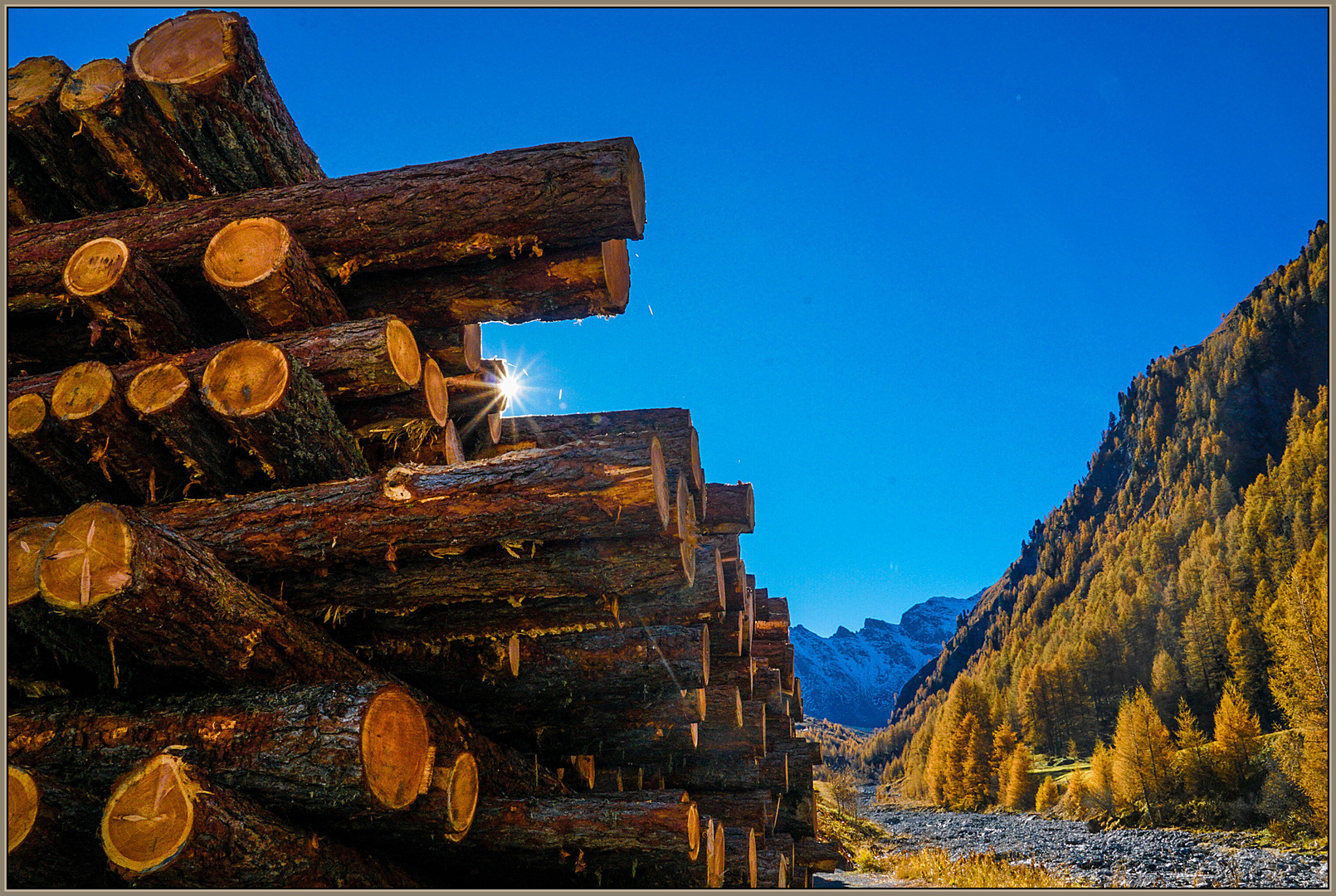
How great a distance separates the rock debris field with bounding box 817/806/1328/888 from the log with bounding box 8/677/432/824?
21571 mm

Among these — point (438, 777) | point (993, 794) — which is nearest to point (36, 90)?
point (438, 777)

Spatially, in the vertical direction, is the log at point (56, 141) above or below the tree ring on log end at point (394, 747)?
above

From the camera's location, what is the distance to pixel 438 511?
276 centimetres

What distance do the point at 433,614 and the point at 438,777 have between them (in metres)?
0.77

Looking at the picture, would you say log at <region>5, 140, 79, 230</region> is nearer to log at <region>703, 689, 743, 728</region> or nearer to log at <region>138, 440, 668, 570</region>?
A: log at <region>138, 440, 668, 570</region>

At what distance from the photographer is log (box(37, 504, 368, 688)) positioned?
2.22 m

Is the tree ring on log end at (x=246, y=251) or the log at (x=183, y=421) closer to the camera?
the log at (x=183, y=421)

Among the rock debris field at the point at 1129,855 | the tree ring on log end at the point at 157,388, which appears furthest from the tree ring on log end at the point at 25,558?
the rock debris field at the point at 1129,855

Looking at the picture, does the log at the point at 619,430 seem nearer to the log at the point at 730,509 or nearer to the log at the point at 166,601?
Answer: the log at the point at 166,601

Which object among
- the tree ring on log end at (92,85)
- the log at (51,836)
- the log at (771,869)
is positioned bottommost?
the log at (771,869)

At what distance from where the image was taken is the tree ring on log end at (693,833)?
3381 mm

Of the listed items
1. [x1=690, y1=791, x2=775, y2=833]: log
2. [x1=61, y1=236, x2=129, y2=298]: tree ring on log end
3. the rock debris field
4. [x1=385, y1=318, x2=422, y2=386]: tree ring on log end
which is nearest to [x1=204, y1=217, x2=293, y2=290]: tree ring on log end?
[x1=61, y1=236, x2=129, y2=298]: tree ring on log end

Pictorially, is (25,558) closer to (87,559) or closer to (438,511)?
(87,559)

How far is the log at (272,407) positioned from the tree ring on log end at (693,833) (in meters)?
2.39
